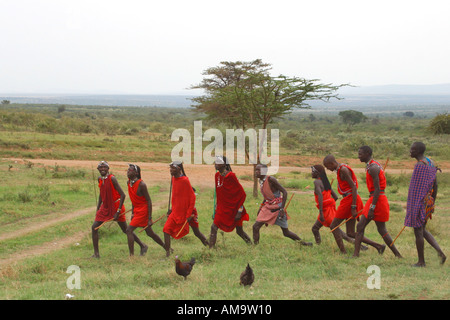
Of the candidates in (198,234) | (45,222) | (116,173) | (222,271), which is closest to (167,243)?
(198,234)

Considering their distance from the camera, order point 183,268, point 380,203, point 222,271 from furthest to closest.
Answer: point 380,203, point 222,271, point 183,268

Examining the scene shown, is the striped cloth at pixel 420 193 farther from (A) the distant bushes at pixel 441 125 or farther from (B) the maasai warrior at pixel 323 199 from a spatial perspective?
(A) the distant bushes at pixel 441 125

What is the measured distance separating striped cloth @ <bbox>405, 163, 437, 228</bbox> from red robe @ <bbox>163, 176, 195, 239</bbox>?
310 centimetres

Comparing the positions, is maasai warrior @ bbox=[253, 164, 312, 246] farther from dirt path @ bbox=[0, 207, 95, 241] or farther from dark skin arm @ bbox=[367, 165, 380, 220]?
dirt path @ bbox=[0, 207, 95, 241]

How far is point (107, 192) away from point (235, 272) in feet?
8.59

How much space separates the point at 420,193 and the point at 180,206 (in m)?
3.39

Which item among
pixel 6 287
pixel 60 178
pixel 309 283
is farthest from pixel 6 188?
pixel 309 283

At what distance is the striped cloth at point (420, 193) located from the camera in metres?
6.27

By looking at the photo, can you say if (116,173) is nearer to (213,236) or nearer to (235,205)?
(213,236)

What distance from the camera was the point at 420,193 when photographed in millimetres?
6293

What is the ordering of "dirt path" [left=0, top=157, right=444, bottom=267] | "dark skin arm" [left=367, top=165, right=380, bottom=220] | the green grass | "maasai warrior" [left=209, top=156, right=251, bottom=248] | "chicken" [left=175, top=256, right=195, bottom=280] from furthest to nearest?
"dirt path" [left=0, top=157, right=444, bottom=267]
"maasai warrior" [left=209, top=156, right=251, bottom=248]
"dark skin arm" [left=367, top=165, right=380, bottom=220]
"chicken" [left=175, top=256, right=195, bottom=280]
the green grass

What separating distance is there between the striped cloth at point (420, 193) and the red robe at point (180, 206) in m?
3.10

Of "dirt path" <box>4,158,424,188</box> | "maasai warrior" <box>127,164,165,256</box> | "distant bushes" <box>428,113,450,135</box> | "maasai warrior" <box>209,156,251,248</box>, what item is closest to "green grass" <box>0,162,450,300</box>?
"maasai warrior" <box>209,156,251,248</box>

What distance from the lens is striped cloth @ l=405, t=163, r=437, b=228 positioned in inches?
247
